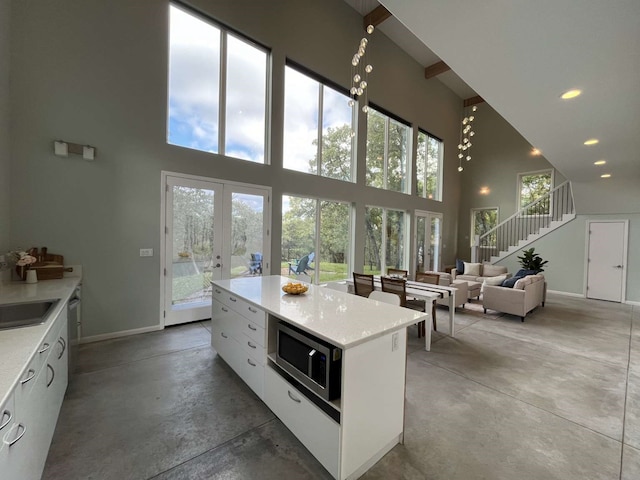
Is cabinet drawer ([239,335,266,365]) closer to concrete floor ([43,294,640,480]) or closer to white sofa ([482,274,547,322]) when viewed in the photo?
concrete floor ([43,294,640,480])

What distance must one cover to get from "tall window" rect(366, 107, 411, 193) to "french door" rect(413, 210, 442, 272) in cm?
124

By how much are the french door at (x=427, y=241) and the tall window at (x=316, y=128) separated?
3.31 meters

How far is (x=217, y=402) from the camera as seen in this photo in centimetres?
231

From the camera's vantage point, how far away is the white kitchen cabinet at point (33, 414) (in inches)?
40.9

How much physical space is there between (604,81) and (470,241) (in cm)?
814

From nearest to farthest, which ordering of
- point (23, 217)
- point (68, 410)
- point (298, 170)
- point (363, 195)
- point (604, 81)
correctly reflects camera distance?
1. point (68, 410)
2. point (604, 81)
3. point (23, 217)
4. point (298, 170)
5. point (363, 195)

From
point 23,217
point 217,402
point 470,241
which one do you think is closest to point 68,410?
point 217,402

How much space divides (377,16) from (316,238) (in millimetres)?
5461

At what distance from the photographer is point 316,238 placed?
600cm

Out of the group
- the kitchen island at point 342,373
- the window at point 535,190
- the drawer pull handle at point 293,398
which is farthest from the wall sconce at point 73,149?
the window at point 535,190

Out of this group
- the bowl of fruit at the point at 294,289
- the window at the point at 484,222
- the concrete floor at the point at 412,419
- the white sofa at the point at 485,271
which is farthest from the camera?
the window at the point at 484,222

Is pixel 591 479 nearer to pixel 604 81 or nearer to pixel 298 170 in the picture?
pixel 604 81

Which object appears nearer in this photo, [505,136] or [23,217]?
[23,217]

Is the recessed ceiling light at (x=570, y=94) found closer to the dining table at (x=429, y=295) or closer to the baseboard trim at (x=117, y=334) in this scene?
the dining table at (x=429, y=295)
